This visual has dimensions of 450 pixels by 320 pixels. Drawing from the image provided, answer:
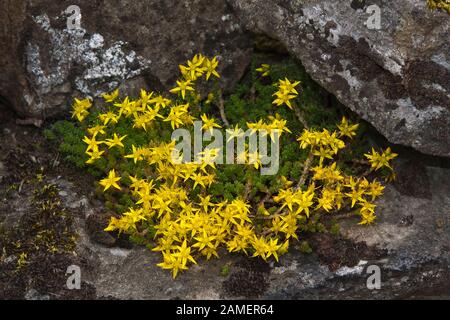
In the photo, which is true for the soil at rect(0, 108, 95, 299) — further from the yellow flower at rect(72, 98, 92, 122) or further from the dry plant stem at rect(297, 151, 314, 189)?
the dry plant stem at rect(297, 151, 314, 189)

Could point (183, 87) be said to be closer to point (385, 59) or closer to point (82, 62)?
point (82, 62)

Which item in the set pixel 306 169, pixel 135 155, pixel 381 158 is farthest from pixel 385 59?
pixel 135 155

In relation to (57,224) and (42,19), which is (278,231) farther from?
(42,19)

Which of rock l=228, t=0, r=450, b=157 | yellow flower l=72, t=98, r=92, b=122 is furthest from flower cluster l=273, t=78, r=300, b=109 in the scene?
yellow flower l=72, t=98, r=92, b=122

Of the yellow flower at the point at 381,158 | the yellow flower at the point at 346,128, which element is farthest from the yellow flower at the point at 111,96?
the yellow flower at the point at 381,158

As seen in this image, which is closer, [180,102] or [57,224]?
[57,224]

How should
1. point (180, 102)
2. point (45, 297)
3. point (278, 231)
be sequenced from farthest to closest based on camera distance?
point (180, 102) < point (278, 231) < point (45, 297)

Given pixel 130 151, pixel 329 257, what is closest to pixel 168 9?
pixel 130 151
